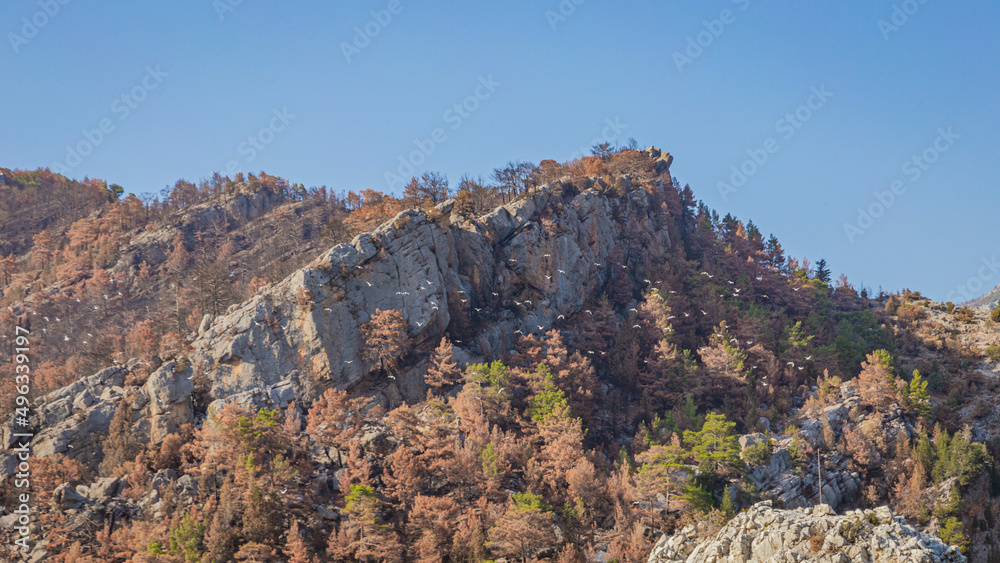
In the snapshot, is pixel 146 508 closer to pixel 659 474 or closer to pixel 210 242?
pixel 659 474

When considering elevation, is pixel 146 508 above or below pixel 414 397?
below

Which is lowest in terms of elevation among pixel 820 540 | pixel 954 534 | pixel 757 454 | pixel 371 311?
pixel 954 534

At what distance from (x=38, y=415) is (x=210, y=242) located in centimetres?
4955

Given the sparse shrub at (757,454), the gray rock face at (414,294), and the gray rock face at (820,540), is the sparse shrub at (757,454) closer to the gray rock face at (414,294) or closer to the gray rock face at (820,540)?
the gray rock face at (820,540)

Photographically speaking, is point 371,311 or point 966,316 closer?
point 371,311

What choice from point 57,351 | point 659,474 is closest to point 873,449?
point 659,474

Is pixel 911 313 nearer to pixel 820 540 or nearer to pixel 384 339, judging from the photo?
pixel 820 540

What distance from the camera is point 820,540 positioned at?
26375mm

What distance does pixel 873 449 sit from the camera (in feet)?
162

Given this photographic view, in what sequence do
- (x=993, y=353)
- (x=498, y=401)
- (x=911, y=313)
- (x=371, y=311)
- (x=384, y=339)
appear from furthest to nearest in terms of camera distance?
(x=911, y=313), (x=993, y=353), (x=371, y=311), (x=384, y=339), (x=498, y=401)

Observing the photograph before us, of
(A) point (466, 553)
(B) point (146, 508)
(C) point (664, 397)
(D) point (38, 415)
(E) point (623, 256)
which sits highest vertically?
(E) point (623, 256)

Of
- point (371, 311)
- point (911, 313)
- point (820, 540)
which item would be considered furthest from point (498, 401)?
point (911, 313)

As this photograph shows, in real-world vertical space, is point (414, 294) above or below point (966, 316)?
above

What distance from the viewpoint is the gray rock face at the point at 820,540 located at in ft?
80.3
